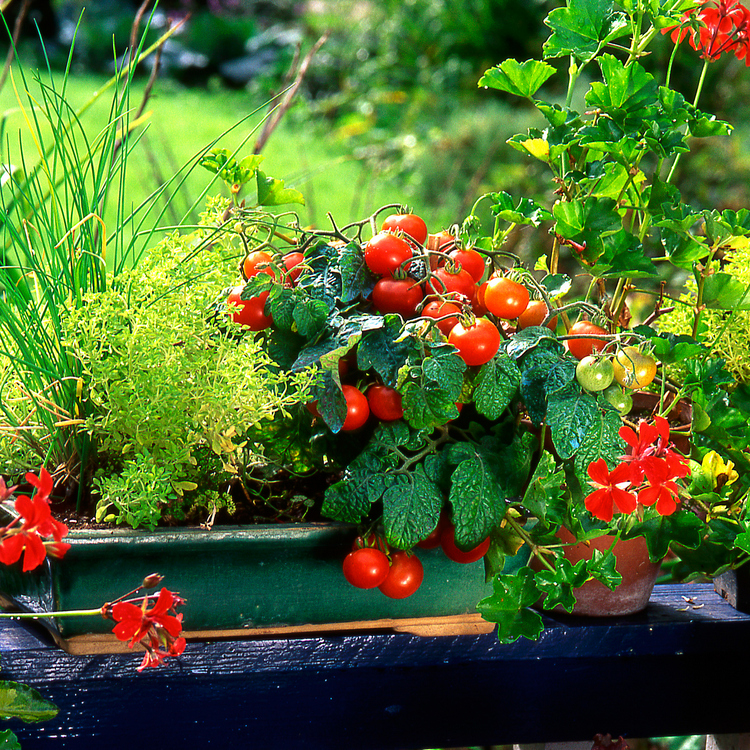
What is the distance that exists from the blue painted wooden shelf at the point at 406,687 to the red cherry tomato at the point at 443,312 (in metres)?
0.23

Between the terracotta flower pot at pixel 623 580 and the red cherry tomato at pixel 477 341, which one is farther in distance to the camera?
the terracotta flower pot at pixel 623 580

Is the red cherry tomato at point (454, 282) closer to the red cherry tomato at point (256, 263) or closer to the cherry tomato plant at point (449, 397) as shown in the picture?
the cherry tomato plant at point (449, 397)

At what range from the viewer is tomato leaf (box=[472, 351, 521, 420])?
0.53 m

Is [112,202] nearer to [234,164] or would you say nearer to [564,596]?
[234,164]

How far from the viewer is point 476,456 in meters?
0.56

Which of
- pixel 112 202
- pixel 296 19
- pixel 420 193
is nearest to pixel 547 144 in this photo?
pixel 112 202

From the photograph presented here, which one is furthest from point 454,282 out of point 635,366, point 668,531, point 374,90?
point 374,90

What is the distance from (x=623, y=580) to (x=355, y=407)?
27cm

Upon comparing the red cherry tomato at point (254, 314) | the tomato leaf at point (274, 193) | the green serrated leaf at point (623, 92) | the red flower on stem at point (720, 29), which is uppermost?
the red flower on stem at point (720, 29)

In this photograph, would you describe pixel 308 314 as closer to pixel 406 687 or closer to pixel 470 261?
pixel 470 261

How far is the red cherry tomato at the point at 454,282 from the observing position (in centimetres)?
58

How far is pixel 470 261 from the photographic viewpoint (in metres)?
0.60

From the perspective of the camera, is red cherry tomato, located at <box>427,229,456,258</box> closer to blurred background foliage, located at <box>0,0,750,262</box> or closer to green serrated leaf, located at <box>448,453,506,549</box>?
green serrated leaf, located at <box>448,453,506,549</box>

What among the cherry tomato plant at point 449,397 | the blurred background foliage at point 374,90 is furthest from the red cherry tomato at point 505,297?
the blurred background foliage at point 374,90
